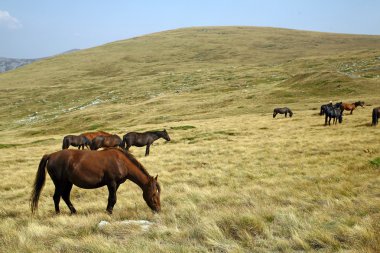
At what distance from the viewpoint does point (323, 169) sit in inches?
569

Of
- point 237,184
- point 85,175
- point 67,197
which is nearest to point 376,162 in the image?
point 237,184

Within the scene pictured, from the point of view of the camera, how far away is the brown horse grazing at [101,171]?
952 centimetres

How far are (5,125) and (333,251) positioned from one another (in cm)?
7667

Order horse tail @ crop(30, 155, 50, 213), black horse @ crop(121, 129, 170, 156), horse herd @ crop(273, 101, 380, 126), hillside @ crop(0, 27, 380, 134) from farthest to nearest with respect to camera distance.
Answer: hillside @ crop(0, 27, 380, 134)
horse herd @ crop(273, 101, 380, 126)
black horse @ crop(121, 129, 170, 156)
horse tail @ crop(30, 155, 50, 213)

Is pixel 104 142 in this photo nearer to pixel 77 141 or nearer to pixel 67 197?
pixel 77 141

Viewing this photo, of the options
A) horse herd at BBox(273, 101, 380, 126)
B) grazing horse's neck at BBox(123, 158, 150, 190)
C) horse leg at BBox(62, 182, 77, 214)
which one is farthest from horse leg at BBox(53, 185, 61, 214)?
horse herd at BBox(273, 101, 380, 126)

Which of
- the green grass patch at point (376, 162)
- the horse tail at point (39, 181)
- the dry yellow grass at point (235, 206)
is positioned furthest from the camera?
the green grass patch at point (376, 162)

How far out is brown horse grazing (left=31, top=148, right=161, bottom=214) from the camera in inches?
375

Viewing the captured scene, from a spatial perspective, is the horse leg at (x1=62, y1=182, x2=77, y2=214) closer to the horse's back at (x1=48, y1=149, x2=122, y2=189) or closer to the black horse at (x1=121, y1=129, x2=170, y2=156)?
the horse's back at (x1=48, y1=149, x2=122, y2=189)

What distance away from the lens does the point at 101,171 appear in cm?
955

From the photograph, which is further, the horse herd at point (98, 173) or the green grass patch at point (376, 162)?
the green grass patch at point (376, 162)

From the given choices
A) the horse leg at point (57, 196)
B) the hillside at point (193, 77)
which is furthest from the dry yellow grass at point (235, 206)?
the hillside at point (193, 77)

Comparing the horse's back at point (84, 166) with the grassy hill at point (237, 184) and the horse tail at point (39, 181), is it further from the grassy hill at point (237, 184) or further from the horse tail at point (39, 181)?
the grassy hill at point (237, 184)

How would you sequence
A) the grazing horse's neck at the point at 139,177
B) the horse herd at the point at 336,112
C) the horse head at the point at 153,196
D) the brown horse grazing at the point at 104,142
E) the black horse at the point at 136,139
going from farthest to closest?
the horse herd at the point at 336,112 < the brown horse grazing at the point at 104,142 < the black horse at the point at 136,139 < the grazing horse's neck at the point at 139,177 < the horse head at the point at 153,196
